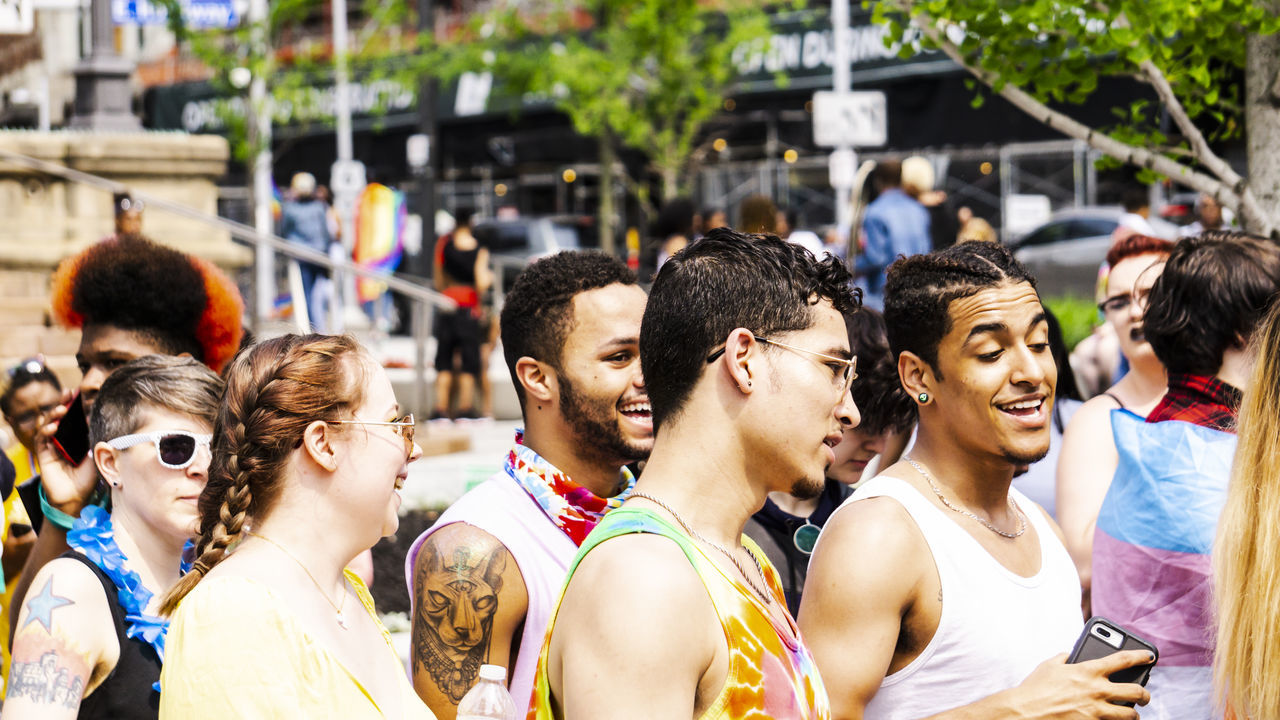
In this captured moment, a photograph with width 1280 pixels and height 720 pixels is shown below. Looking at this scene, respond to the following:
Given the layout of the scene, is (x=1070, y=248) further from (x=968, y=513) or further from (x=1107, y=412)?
(x=968, y=513)

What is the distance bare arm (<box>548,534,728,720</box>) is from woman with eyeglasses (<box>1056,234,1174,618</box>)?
2257 mm

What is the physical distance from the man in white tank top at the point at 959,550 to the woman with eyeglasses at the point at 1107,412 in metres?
0.80

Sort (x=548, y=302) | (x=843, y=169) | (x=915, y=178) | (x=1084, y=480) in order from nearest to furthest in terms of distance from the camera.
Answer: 1. (x=548, y=302)
2. (x=1084, y=480)
3. (x=915, y=178)
4. (x=843, y=169)

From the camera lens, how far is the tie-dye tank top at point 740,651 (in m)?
2.10

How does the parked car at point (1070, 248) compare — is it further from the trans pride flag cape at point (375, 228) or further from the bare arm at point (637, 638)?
the bare arm at point (637, 638)

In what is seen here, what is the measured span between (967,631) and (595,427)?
1083 millimetres

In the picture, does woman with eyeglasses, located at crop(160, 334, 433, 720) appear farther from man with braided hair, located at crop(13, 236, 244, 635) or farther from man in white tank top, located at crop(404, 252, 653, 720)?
man with braided hair, located at crop(13, 236, 244, 635)

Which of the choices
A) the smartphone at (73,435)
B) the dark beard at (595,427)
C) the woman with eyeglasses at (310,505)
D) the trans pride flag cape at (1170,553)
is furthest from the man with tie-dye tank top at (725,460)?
the smartphone at (73,435)

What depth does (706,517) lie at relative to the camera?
7.53 feet

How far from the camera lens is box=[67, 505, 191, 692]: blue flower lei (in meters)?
3.10

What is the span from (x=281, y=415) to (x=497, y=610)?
29.0 inches

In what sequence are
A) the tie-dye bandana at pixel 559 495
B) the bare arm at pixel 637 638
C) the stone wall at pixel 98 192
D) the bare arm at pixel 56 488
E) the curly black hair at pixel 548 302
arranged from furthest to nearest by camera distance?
the stone wall at pixel 98 192 → the bare arm at pixel 56 488 → the curly black hair at pixel 548 302 → the tie-dye bandana at pixel 559 495 → the bare arm at pixel 637 638

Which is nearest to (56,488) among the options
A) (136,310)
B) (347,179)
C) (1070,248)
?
(136,310)

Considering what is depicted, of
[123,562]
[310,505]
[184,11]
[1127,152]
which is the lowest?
[123,562]
